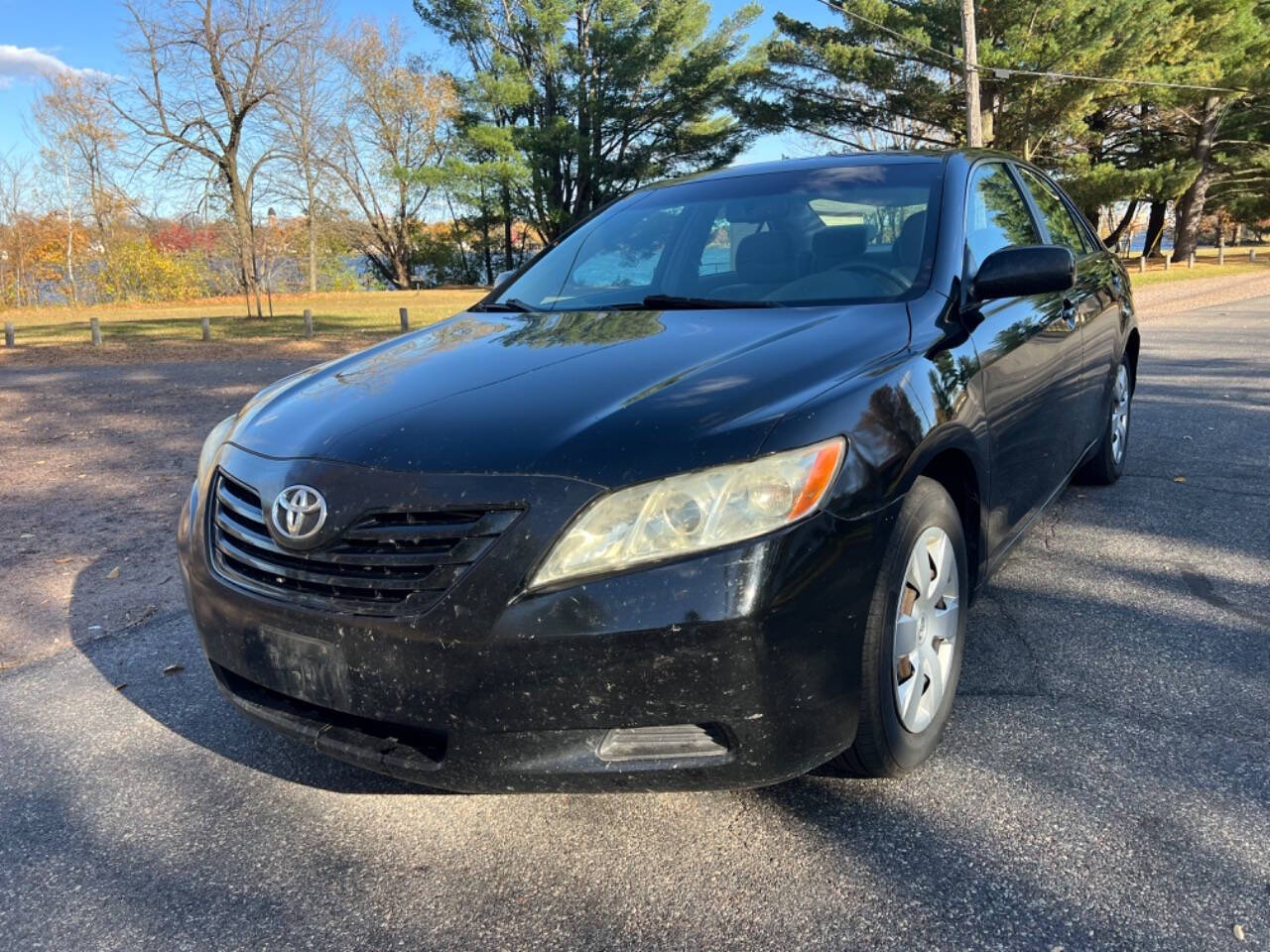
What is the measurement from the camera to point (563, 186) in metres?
41.2

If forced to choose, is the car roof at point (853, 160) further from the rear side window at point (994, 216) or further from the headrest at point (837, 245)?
the headrest at point (837, 245)

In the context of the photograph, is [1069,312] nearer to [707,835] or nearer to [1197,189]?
[707,835]

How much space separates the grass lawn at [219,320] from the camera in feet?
64.8

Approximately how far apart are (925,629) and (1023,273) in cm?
113

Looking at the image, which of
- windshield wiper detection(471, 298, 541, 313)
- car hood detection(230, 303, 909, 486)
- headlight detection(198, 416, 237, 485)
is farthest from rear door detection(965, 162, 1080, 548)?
headlight detection(198, 416, 237, 485)

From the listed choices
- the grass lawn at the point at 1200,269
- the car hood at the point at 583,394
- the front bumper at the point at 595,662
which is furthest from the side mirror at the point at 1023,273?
the grass lawn at the point at 1200,269

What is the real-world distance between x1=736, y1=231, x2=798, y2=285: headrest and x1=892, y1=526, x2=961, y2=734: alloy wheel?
1.14 m

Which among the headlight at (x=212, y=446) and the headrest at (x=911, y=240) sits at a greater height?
the headrest at (x=911, y=240)

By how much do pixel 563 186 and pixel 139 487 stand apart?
122ft

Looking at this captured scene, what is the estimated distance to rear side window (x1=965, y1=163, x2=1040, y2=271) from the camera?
10.6 feet

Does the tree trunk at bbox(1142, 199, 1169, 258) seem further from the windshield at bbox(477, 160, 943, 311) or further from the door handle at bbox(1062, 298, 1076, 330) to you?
the windshield at bbox(477, 160, 943, 311)

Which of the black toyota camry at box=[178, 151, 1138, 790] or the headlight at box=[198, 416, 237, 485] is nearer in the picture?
the black toyota camry at box=[178, 151, 1138, 790]

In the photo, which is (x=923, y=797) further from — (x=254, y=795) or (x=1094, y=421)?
(x=1094, y=421)

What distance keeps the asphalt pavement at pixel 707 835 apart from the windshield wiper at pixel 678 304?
4.49 ft
